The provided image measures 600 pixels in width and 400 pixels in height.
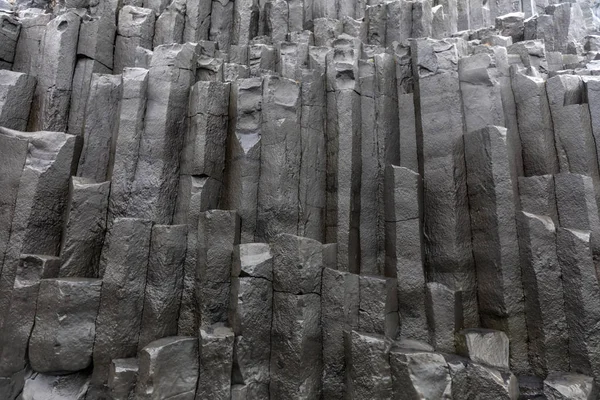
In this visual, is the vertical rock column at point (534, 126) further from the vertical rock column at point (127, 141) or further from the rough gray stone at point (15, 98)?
the rough gray stone at point (15, 98)

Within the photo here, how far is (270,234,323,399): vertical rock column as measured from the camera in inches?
195

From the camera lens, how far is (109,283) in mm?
5270

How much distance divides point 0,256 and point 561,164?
8677 mm

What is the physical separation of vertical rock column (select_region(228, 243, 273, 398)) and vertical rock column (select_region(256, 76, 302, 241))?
66 cm

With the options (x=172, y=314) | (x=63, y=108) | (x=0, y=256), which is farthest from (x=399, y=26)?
(x=0, y=256)

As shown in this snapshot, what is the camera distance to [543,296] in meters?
5.11

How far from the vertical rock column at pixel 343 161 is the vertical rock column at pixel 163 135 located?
8.37 feet

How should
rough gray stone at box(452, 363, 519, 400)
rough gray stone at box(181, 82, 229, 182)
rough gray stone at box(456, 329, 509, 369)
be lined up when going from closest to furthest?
rough gray stone at box(452, 363, 519, 400) < rough gray stone at box(456, 329, 509, 369) < rough gray stone at box(181, 82, 229, 182)

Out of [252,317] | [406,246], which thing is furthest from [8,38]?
[406,246]

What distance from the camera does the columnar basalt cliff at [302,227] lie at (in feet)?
16.3

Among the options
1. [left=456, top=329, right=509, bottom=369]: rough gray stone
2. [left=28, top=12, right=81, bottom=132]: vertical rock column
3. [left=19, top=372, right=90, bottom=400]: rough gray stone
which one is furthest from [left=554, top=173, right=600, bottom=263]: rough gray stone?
[left=28, top=12, right=81, bottom=132]: vertical rock column

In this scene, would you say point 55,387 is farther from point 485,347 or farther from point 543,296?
point 543,296

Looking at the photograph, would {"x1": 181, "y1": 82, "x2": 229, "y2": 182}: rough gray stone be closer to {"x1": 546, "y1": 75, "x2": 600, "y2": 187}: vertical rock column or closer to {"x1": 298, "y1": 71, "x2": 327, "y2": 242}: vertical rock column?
{"x1": 298, "y1": 71, "x2": 327, "y2": 242}: vertical rock column

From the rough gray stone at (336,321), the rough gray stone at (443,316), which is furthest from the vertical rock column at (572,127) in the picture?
the rough gray stone at (336,321)
